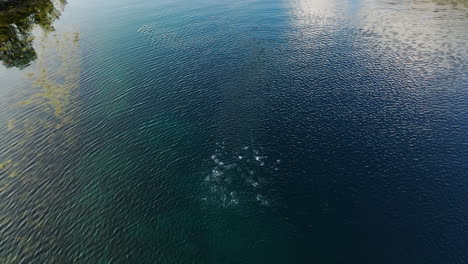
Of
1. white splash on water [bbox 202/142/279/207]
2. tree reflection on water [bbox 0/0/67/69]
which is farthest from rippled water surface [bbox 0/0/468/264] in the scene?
tree reflection on water [bbox 0/0/67/69]

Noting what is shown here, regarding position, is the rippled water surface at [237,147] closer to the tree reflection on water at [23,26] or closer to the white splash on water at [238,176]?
the white splash on water at [238,176]

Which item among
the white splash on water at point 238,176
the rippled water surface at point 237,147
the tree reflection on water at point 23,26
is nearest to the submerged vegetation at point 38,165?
the rippled water surface at point 237,147

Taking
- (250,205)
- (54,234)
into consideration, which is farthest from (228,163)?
(54,234)

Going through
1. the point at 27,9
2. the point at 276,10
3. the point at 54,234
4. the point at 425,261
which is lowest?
the point at 425,261

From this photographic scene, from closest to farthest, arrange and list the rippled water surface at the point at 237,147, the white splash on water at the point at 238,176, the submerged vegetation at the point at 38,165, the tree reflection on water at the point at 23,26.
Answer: the rippled water surface at the point at 237,147 → the submerged vegetation at the point at 38,165 → the white splash on water at the point at 238,176 → the tree reflection on water at the point at 23,26

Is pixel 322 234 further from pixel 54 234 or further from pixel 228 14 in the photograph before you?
pixel 228 14
